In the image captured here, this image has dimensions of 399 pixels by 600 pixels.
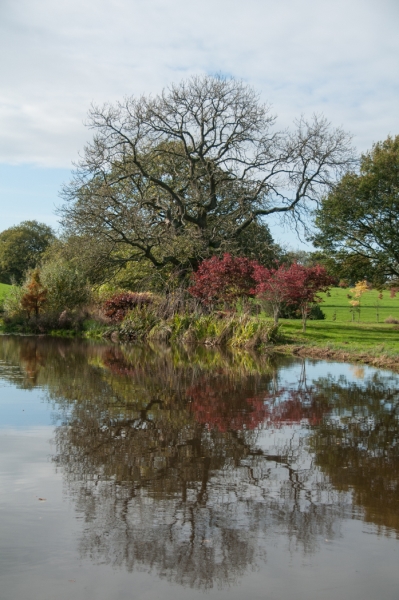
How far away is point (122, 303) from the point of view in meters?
31.2

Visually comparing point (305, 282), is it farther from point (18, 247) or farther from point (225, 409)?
point (18, 247)

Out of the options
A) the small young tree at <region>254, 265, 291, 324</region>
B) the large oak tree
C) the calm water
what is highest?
the large oak tree

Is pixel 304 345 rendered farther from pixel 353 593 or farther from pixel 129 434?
pixel 353 593

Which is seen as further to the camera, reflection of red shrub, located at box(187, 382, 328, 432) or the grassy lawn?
the grassy lawn

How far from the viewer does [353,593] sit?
184 inches

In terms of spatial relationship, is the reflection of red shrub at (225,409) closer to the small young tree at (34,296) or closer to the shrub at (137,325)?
the shrub at (137,325)

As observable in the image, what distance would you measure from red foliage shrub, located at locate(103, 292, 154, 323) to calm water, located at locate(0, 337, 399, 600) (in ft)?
57.0

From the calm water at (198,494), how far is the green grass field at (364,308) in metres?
26.8

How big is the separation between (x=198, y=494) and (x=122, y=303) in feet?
81.9

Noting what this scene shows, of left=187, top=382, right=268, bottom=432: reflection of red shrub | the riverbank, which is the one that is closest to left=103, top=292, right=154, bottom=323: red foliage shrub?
the riverbank

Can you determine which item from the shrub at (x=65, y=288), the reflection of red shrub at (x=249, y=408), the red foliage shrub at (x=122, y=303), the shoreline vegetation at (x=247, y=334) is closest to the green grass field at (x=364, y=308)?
the shoreline vegetation at (x=247, y=334)

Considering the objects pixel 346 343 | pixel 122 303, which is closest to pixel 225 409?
pixel 346 343

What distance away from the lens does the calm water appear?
4879mm

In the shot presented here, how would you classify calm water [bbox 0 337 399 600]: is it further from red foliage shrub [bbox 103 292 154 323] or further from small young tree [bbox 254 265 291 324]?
red foliage shrub [bbox 103 292 154 323]
